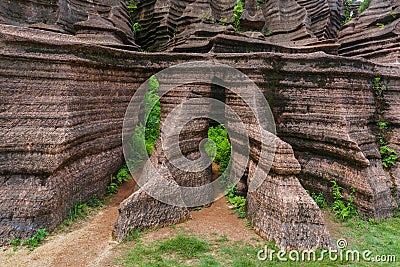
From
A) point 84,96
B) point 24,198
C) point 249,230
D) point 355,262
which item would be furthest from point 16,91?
point 355,262

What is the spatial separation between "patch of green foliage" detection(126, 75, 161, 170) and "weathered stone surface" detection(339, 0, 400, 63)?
9607 mm

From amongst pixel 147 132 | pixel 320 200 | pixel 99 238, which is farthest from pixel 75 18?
pixel 320 200

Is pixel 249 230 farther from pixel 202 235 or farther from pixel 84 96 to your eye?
pixel 84 96

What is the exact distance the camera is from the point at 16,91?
6277 mm

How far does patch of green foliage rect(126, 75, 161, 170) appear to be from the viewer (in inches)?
364

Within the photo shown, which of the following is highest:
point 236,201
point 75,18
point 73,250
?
point 75,18

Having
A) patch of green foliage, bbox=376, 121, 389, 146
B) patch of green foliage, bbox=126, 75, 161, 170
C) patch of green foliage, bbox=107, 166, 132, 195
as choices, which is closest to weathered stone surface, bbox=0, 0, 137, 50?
patch of green foliage, bbox=126, 75, 161, 170

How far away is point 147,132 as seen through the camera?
397 inches

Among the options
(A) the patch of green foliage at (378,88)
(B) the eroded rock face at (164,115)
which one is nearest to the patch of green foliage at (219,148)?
(B) the eroded rock face at (164,115)

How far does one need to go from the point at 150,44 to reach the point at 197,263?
12.2 metres

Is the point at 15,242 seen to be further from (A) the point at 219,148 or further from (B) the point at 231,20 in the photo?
(B) the point at 231,20

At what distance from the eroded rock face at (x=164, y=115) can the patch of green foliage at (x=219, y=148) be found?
110 centimetres

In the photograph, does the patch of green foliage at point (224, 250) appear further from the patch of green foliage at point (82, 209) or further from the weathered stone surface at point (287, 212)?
the patch of green foliage at point (82, 209)

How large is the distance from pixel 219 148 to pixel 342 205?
430cm
